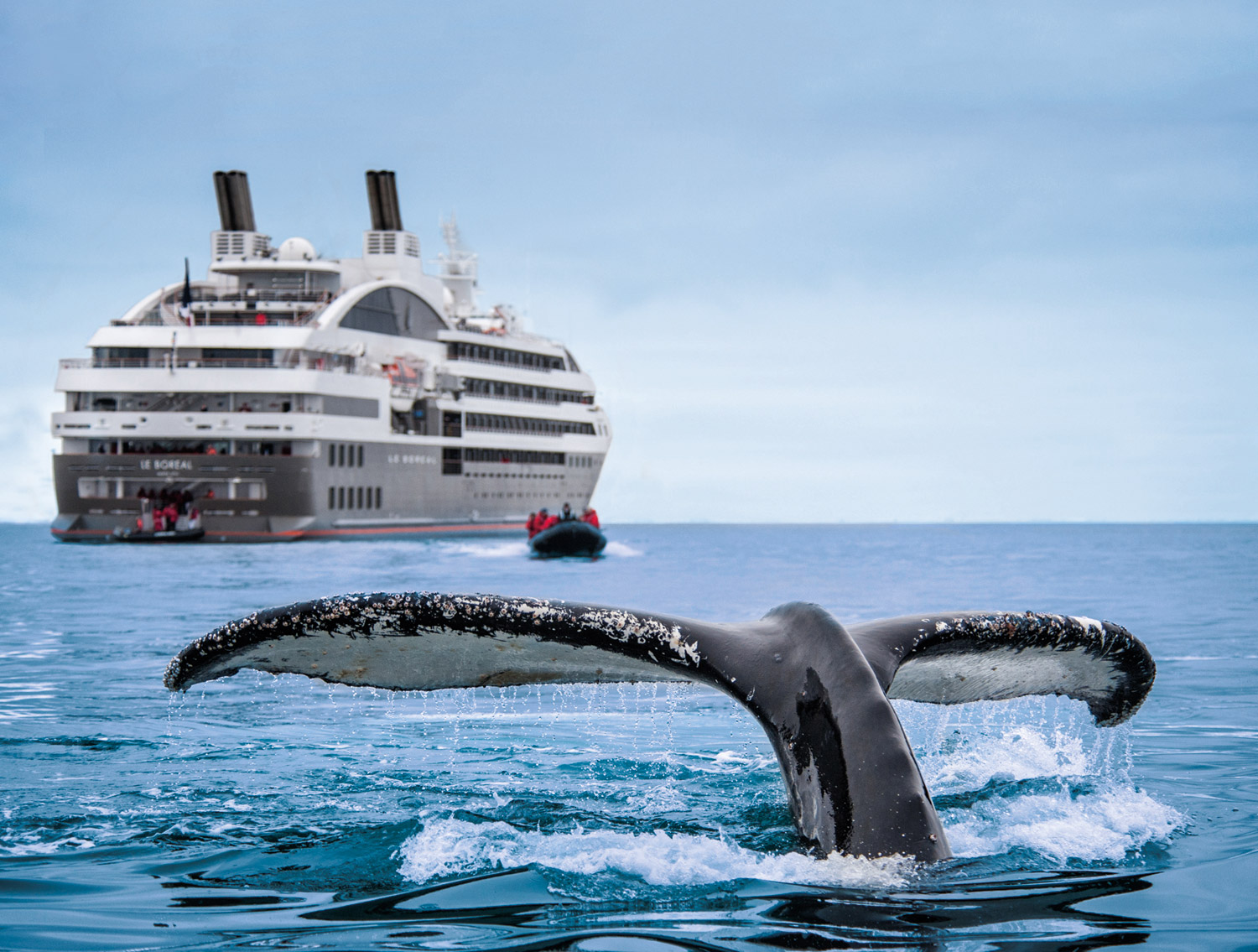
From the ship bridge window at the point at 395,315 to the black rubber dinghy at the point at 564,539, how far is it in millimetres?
20356

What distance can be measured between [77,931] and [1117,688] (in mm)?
4178

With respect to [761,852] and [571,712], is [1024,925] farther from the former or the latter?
[571,712]

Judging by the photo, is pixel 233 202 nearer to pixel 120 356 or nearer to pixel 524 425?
pixel 120 356

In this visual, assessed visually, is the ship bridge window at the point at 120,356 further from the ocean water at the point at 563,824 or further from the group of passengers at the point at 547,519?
the ocean water at the point at 563,824

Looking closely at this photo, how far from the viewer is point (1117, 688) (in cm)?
531

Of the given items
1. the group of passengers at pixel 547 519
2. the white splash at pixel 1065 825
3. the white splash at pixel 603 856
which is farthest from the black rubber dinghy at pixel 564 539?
the white splash at pixel 603 856

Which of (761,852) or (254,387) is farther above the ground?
(254,387)

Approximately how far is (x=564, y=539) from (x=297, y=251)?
29146 millimetres

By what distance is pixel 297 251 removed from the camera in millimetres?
69750

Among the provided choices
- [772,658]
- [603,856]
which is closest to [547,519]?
[603,856]

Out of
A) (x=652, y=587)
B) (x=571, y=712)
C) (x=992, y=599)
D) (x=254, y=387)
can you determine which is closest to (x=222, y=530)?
(x=254, y=387)

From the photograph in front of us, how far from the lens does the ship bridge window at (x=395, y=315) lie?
214 ft

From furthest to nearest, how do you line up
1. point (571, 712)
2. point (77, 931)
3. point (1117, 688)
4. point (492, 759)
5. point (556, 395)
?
point (556, 395), point (571, 712), point (492, 759), point (1117, 688), point (77, 931)

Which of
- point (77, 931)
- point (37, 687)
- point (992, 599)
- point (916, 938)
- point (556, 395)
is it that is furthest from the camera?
point (556, 395)
